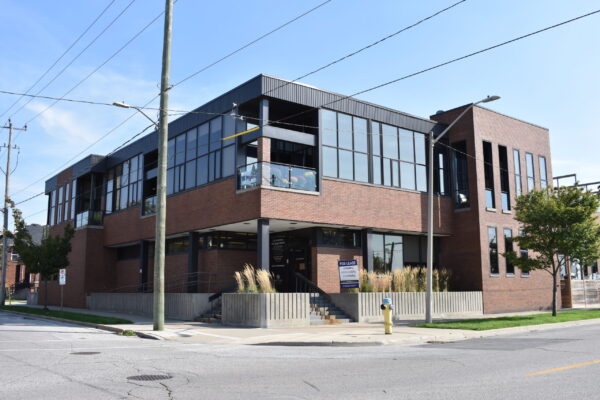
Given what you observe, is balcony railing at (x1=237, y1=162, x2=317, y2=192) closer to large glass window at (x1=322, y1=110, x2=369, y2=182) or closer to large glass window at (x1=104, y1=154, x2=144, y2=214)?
large glass window at (x1=322, y1=110, x2=369, y2=182)

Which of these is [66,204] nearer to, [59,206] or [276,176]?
[59,206]

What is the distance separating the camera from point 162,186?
18406 millimetres

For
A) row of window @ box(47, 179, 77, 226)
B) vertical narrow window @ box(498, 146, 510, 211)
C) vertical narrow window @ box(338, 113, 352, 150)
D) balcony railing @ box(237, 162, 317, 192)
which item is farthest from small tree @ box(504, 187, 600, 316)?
row of window @ box(47, 179, 77, 226)

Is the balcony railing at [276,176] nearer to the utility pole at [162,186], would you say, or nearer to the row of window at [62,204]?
the utility pole at [162,186]

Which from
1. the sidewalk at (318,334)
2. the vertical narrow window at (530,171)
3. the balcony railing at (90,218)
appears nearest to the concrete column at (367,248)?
the sidewalk at (318,334)

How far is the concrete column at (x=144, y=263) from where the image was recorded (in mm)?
31375

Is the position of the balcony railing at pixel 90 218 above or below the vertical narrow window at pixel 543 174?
below

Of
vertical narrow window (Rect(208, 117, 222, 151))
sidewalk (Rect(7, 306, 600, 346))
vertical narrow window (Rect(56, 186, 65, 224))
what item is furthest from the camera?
vertical narrow window (Rect(56, 186, 65, 224))

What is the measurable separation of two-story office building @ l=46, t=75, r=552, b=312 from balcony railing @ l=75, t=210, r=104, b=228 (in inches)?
121

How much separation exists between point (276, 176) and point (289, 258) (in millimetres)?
5344

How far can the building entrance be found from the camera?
81.8 feet

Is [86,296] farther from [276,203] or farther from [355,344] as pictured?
[355,344]

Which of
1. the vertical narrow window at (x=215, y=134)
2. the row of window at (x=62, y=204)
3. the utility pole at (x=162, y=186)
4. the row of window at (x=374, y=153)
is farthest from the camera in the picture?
the row of window at (x=62, y=204)

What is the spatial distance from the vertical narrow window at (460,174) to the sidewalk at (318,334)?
9.82 m
